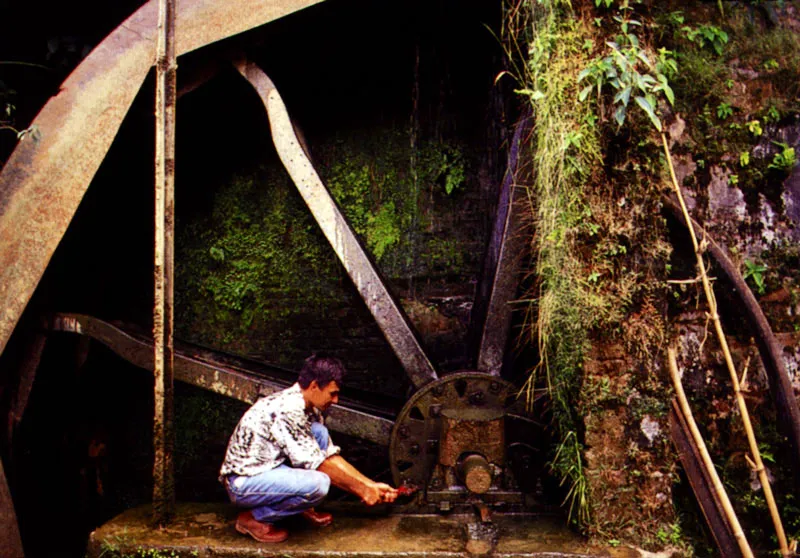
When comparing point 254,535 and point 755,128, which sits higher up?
point 755,128

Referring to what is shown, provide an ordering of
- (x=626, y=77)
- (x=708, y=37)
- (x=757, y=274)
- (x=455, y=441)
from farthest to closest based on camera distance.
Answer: (x=708, y=37)
(x=757, y=274)
(x=455, y=441)
(x=626, y=77)

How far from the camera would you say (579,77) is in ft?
9.81

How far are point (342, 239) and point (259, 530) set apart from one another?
1.57m

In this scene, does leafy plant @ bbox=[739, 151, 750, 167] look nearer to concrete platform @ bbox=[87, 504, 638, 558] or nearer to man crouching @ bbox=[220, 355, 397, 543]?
concrete platform @ bbox=[87, 504, 638, 558]

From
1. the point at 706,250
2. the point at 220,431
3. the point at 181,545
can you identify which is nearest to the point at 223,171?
the point at 220,431

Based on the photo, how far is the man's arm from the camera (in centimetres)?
306

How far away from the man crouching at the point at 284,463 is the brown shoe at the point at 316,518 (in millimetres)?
149

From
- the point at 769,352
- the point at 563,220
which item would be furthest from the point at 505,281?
the point at 769,352

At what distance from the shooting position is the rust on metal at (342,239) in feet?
11.8

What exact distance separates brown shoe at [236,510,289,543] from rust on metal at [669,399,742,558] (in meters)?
1.93

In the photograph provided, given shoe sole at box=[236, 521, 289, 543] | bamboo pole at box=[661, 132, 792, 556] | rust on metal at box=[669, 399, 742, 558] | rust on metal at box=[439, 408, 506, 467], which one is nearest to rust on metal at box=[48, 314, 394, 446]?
rust on metal at box=[439, 408, 506, 467]

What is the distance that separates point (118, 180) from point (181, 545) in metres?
2.33

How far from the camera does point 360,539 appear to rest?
306 cm

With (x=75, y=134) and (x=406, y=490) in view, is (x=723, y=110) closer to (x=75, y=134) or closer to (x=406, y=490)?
(x=406, y=490)
